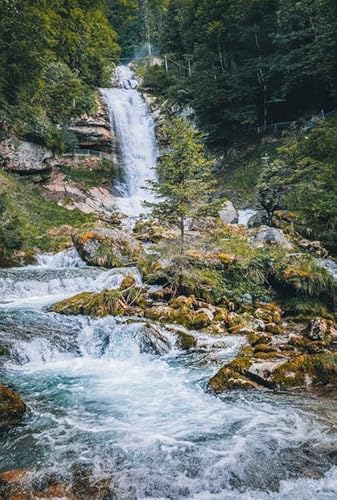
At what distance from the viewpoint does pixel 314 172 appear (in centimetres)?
1889

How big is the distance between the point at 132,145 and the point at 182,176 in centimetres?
2196

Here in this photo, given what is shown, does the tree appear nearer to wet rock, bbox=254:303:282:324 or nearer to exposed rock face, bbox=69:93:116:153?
wet rock, bbox=254:303:282:324

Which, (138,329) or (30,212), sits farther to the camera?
(30,212)

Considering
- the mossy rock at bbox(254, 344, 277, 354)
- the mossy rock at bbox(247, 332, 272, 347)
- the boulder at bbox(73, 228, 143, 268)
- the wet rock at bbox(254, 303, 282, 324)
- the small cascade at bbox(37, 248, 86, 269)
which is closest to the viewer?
the mossy rock at bbox(254, 344, 277, 354)

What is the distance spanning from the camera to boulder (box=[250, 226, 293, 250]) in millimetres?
14876

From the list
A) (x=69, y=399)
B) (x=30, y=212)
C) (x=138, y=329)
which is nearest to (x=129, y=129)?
(x=30, y=212)

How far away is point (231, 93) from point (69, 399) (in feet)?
93.2

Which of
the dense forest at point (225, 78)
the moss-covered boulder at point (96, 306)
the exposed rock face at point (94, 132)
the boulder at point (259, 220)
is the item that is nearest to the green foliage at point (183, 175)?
the moss-covered boulder at point (96, 306)

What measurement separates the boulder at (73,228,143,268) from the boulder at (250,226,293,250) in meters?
4.63

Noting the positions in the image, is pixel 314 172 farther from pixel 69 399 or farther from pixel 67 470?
pixel 67 470

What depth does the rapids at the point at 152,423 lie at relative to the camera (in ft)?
14.6

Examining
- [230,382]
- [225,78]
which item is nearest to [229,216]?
[225,78]

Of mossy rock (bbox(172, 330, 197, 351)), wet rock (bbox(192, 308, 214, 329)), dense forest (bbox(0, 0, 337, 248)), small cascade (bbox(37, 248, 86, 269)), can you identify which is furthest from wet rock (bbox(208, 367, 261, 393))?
dense forest (bbox(0, 0, 337, 248))

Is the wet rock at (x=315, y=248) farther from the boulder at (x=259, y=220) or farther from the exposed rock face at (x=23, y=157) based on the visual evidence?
the exposed rock face at (x=23, y=157)
